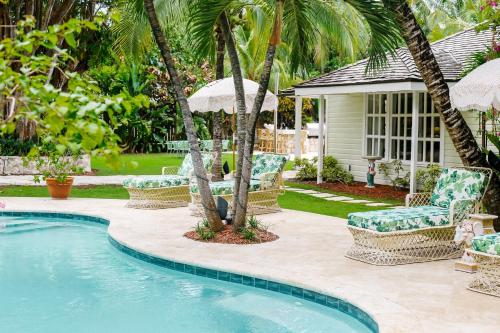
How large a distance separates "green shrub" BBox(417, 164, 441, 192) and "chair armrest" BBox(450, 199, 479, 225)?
7.01m

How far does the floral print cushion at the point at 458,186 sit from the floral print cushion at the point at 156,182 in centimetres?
622

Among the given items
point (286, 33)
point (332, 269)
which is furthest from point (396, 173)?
point (332, 269)

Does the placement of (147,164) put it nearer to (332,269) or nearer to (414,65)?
(414,65)

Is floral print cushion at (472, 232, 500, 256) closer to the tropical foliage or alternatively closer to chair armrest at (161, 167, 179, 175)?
the tropical foliage

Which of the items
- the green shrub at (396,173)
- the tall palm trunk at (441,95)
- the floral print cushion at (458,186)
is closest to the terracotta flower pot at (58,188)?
the green shrub at (396,173)

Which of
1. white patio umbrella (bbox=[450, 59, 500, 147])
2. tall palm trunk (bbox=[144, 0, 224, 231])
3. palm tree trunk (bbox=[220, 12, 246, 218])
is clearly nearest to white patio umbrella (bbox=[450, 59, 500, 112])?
white patio umbrella (bbox=[450, 59, 500, 147])

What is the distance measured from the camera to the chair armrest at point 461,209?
9070mm

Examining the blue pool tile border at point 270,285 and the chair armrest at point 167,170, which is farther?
the chair armrest at point 167,170

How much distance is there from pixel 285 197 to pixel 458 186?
24.7ft

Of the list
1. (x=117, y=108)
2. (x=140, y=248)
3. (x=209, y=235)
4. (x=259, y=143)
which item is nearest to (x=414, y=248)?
(x=209, y=235)

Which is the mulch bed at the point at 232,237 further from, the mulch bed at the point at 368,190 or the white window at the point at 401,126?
the white window at the point at 401,126

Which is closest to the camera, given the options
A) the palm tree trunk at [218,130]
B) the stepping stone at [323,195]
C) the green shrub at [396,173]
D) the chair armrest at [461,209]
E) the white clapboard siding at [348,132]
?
the chair armrest at [461,209]

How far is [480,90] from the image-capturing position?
818 centimetres

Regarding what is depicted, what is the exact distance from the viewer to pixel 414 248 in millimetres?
9406
